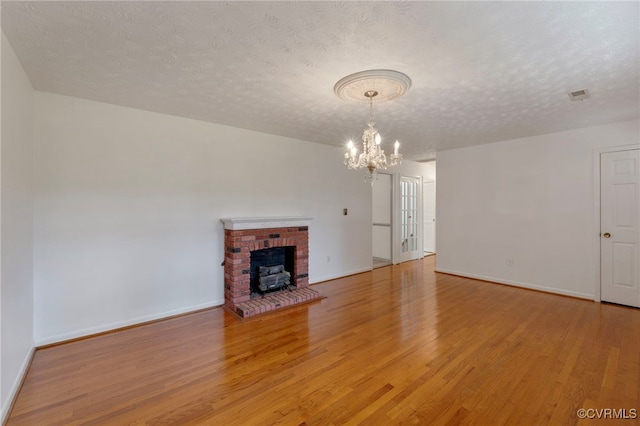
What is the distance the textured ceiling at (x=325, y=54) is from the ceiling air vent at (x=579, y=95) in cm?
7

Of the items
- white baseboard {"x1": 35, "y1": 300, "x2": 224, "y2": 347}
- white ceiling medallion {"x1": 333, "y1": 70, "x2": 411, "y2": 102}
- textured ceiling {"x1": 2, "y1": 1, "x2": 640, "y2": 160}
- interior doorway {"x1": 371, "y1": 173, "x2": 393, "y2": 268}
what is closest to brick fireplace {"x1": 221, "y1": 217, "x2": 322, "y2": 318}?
white baseboard {"x1": 35, "y1": 300, "x2": 224, "y2": 347}

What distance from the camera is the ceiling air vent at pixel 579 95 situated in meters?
2.73

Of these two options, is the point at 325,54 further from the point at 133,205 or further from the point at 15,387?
the point at 15,387

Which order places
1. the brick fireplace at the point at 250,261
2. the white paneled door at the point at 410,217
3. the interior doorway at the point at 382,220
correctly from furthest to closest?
the white paneled door at the point at 410,217, the interior doorway at the point at 382,220, the brick fireplace at the point at 250,261

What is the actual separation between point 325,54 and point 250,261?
283 cm

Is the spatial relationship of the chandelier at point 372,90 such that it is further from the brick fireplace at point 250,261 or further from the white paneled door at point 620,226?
the white paneled door at point 620,226

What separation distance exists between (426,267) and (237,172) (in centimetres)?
452

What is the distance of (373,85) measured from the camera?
2.47 meters

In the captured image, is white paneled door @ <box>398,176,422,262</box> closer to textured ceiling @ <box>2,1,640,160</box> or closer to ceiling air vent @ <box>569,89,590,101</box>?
textured ceiling @ <box>2,1,640,160</box>

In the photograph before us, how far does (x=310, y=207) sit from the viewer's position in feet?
16.0

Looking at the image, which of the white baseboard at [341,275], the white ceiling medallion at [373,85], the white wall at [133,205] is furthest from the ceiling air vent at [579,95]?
the white baseboard at [341,275]

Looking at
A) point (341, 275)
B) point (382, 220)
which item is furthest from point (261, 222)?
point (382, 220)

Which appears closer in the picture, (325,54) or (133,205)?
(325,54)

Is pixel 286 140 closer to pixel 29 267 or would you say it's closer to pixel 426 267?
pixel 29 267
